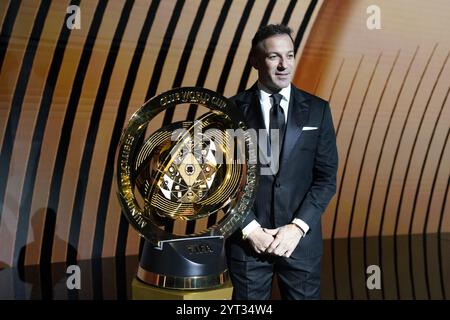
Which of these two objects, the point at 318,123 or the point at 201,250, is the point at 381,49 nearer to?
the point at 318,123

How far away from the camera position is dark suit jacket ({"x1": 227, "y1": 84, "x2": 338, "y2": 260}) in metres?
1.52

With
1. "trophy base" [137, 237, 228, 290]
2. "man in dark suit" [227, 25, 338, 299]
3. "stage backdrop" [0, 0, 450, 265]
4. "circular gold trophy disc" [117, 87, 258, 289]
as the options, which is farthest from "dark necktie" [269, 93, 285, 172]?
"stage backdrop" [0, 0, 450, 265]

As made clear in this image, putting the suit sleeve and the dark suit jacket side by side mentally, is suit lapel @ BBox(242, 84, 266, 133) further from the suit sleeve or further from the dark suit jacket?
the suit sleeve

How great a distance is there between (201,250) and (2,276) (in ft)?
6.49

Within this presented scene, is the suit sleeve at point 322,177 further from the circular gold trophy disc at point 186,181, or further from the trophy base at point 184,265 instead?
the trophy base at point 184,265

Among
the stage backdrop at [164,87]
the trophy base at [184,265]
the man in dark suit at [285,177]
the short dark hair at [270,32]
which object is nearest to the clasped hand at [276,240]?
the man in dark suit at [285,177]

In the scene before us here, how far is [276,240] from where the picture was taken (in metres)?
1.44

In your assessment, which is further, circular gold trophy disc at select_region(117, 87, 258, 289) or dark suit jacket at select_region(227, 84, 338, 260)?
dark suit jacket at select_region(227, 84, 338, 260)

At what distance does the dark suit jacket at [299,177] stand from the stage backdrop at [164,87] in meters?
1.70

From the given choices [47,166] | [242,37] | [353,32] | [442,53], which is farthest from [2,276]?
[442,53]

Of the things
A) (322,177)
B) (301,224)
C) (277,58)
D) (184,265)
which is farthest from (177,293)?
(277,58)

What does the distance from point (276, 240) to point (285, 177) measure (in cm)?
22

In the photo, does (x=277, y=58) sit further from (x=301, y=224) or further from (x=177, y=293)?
(x=177, y=293)

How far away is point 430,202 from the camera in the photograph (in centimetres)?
392
